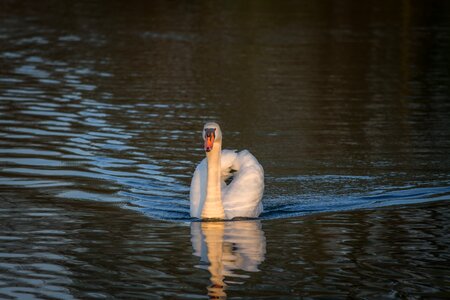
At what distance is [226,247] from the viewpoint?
12820 millimetres

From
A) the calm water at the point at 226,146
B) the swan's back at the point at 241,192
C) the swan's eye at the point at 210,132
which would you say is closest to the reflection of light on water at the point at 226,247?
the calm water at the point at 226,146

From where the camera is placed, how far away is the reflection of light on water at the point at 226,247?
37.5ft

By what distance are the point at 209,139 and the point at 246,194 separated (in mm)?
820

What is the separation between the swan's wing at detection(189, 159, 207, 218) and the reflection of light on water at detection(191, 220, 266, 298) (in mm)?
335

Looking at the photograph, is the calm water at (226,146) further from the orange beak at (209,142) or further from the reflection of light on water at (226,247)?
the orange beak at (209,142)

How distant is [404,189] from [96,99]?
1039 cm

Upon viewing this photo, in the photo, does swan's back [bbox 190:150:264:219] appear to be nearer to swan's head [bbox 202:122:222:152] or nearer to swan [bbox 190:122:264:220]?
swan [bbox 190:122:264:220]

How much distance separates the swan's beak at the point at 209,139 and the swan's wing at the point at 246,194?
2.00ft

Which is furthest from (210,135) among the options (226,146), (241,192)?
(226,146)

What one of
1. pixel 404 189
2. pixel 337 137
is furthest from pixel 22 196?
pixel 337 137

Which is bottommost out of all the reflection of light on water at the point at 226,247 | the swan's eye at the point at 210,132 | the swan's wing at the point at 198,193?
the reflection of light on water at the point at 226,247

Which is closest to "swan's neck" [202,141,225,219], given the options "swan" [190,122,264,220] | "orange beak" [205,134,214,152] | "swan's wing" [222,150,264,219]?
"swan" [190,122,264,220]

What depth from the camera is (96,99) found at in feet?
83.1

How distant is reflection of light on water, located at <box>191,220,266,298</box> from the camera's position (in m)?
11.4
